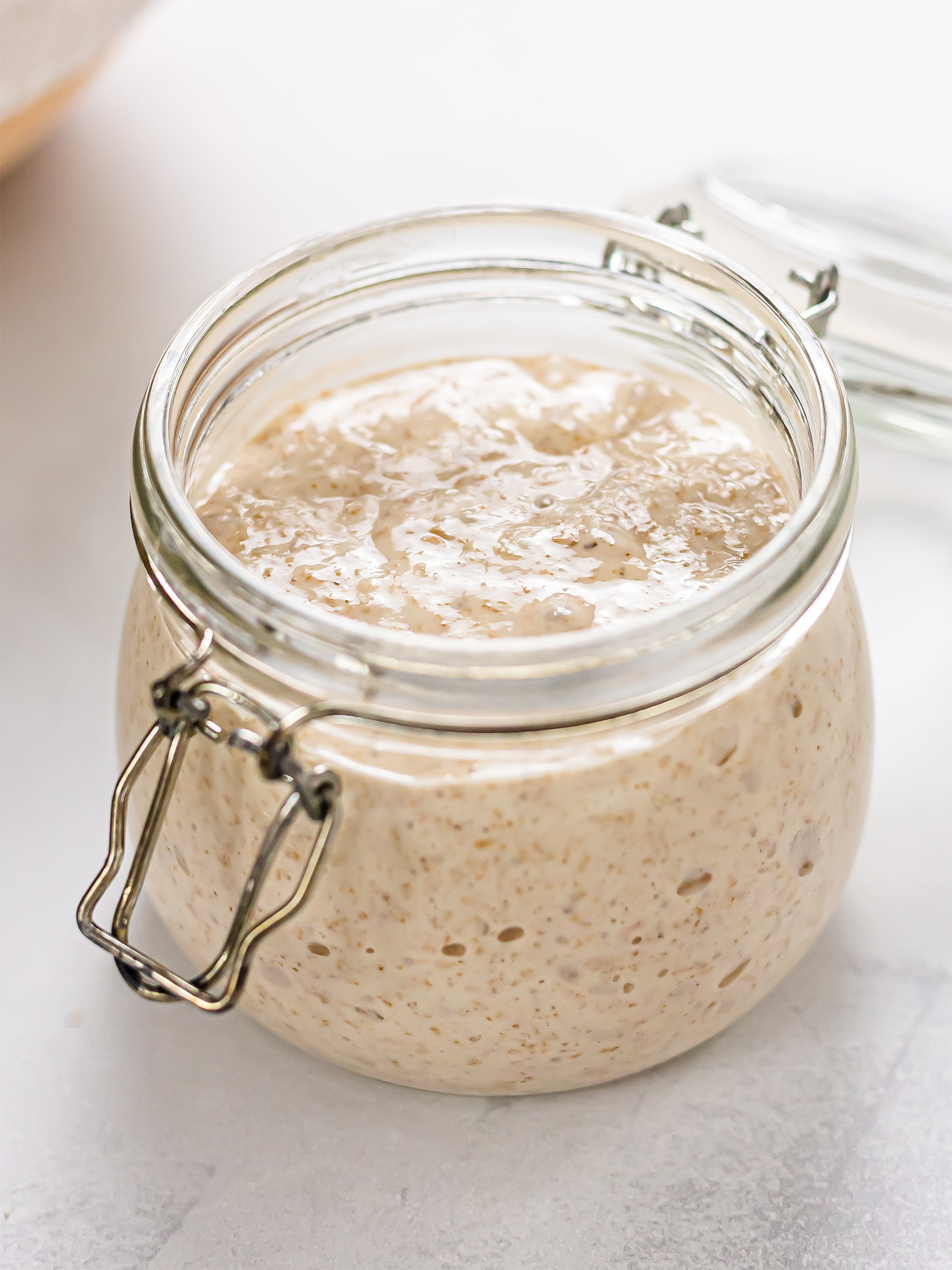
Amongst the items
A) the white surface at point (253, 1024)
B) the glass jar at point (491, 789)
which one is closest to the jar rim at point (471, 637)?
the glass jar at point (491, 789)

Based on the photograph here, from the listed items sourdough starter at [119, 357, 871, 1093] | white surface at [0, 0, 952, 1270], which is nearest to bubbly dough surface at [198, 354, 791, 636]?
sourdough starter at [119, 357, 871, 1093]

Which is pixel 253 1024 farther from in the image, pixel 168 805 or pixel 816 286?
pixel 816 286

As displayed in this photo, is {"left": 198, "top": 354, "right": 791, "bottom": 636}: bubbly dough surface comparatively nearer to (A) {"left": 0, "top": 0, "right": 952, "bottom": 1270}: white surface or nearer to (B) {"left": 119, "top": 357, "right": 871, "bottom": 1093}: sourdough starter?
(B) {"left": 119, "top": 357, "right": 871, "bottom": 1093}: sourdough starter

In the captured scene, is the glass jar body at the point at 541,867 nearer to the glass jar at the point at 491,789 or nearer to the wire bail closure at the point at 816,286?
the glass jar at the point at 491,789

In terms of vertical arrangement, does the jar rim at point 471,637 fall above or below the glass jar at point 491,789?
above

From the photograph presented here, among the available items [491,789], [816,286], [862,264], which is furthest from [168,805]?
[862,264]

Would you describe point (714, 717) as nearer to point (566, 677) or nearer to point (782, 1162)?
point (566, 677)
